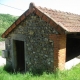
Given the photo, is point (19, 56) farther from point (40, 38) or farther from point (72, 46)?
point (72, 46)

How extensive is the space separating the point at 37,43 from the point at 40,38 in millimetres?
375

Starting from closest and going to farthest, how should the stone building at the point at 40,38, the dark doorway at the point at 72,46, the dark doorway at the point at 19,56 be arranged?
1. the stone building at the point at 40,38
2. the dark doorway at the point at 19,56
3. the dark doorway at the point at 72,46

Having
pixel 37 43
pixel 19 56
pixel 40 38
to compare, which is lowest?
pixel 19 56

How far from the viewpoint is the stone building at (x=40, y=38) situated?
7812 mm

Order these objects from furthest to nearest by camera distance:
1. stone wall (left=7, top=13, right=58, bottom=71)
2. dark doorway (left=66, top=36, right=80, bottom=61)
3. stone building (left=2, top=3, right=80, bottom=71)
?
dark doorway (left=66, top=36, right=80, bottom=61), stone wall (left=7, top=13, right=58, bottom=71), stone building (left=2, top=3, right=80, bottom=71)

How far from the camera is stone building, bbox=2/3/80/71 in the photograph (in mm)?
7812

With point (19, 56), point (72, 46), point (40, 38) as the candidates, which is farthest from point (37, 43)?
point (72, 46)

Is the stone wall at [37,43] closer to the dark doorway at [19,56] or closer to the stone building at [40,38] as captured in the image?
the stone building at [40,38]

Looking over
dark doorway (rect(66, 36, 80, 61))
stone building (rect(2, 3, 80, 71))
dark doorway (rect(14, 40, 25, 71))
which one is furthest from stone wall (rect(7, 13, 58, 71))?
dark doorway (rect(66, 36, 80, 61))

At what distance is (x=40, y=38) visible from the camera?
859 cm

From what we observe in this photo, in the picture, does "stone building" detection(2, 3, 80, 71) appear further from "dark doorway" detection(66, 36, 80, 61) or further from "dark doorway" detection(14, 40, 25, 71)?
"dark doorway" detection(66, 36, 80, 61)

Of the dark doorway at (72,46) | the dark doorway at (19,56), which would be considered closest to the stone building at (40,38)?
the dark doorway at (19,56)

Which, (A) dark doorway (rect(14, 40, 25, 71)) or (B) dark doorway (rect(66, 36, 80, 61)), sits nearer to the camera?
(A) dark doorway (rect(14, 40, 25, 71))

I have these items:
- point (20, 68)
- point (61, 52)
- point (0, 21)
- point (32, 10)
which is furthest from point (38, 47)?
point (0, 21)
